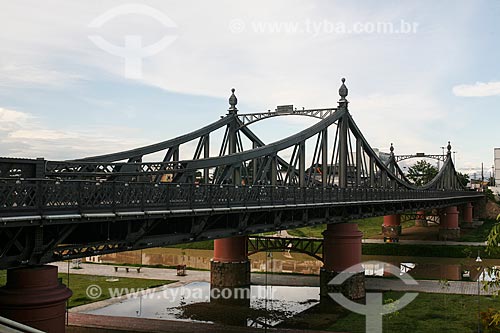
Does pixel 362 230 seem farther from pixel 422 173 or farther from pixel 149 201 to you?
pixel 149 201

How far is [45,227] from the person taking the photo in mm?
15305

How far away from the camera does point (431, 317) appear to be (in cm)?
2962

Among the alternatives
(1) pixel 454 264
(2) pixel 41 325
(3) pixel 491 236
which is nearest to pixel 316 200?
(2) pixel 41 325

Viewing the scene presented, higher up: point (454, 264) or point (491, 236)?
point (491, 236)

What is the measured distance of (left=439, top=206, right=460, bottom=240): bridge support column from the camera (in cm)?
7412

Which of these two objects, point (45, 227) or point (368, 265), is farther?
point (368, 265)

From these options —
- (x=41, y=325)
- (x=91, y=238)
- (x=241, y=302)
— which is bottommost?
(x=241, y=302)

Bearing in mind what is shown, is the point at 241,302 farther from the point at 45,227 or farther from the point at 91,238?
the point at 45,227

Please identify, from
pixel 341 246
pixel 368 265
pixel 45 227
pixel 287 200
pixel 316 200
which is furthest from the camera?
pixel 368 265

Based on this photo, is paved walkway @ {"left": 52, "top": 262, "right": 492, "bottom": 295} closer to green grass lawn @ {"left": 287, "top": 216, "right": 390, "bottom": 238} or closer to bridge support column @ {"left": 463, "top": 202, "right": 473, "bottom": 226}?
green grass lawn @ {"left": 287, "top": 216, "right": 390, "bottom": 238}

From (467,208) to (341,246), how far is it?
6190 cm

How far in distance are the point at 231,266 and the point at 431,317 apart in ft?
49.2
